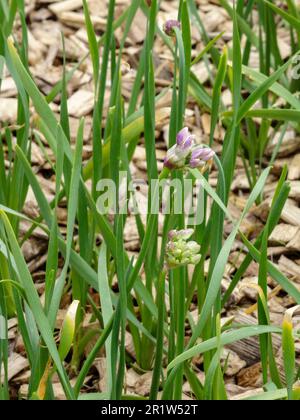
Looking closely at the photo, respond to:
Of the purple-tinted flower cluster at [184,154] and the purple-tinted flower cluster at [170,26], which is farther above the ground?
the purple-tinted flower cluster at [170,26]

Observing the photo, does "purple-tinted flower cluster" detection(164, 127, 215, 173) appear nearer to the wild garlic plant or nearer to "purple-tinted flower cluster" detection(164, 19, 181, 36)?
the wild garlic plant

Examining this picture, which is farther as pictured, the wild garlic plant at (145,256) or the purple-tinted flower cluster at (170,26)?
the purple-tinted flower cluster at (170,26)

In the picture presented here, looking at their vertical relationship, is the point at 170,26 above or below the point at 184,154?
above

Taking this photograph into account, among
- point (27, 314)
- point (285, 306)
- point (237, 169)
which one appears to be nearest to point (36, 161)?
point (237, 169)

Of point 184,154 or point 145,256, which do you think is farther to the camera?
point 145,256

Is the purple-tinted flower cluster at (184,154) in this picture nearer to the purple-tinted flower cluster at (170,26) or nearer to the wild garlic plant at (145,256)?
the wild garlic plant at (145,256)

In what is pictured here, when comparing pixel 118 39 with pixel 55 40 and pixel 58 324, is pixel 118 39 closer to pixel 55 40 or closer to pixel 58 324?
pixel 55 40

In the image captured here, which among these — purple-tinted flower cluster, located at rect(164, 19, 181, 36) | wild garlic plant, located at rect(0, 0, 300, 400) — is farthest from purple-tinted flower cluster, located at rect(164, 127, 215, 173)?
purple-tinted flower cluster, located at rect(164, 19, 181, 36)

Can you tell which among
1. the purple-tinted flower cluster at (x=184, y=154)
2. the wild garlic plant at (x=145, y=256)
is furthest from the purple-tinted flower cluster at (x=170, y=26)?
the purple-tinted flower cluster at (x=184, y=154)
